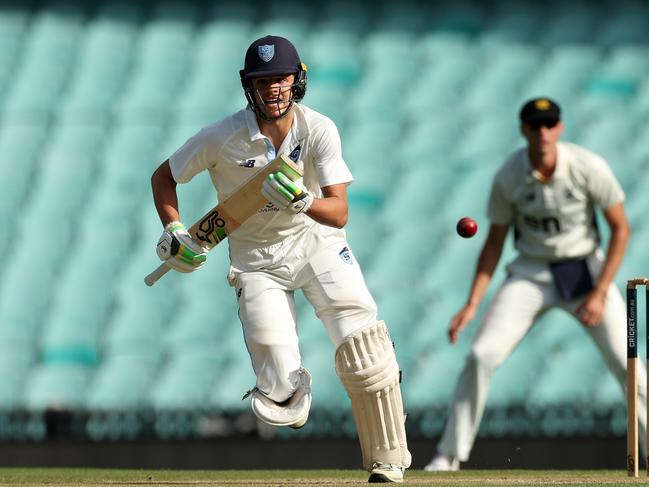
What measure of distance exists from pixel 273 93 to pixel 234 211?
40 centimetres

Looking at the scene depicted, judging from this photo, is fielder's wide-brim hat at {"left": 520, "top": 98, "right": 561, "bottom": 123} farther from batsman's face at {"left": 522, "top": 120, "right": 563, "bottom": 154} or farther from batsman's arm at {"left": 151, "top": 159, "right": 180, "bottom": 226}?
batsman's arm at {"left": 151, "top": 159, "right": 180, "bottom": 226}

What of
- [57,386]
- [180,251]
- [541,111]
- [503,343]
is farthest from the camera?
[57,386]

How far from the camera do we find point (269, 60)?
4.52 meters

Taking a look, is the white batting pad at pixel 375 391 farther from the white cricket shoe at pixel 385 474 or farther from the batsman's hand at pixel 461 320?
the batsman's hand at pixel 461 320

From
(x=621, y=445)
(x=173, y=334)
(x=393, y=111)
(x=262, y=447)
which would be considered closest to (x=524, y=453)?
(x=621, y=445)

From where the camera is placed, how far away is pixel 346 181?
15.2ft

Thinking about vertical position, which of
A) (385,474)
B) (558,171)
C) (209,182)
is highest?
(209,182)

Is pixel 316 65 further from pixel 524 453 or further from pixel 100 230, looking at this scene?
pixel 524 453

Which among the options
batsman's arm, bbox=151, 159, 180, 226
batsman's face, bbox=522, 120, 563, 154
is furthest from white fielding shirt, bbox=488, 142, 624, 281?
batsman's arm, bbox=151, 159, 180, 226

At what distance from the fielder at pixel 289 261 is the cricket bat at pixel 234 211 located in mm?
57

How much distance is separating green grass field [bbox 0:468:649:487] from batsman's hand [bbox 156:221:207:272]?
2.42 ft

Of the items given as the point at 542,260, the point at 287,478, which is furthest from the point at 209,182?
the point at 287,478

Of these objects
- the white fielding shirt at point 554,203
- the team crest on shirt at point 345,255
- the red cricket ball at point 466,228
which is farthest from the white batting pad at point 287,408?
the white fielding shirt at point 554,203

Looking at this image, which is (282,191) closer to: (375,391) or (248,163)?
(248,163)
